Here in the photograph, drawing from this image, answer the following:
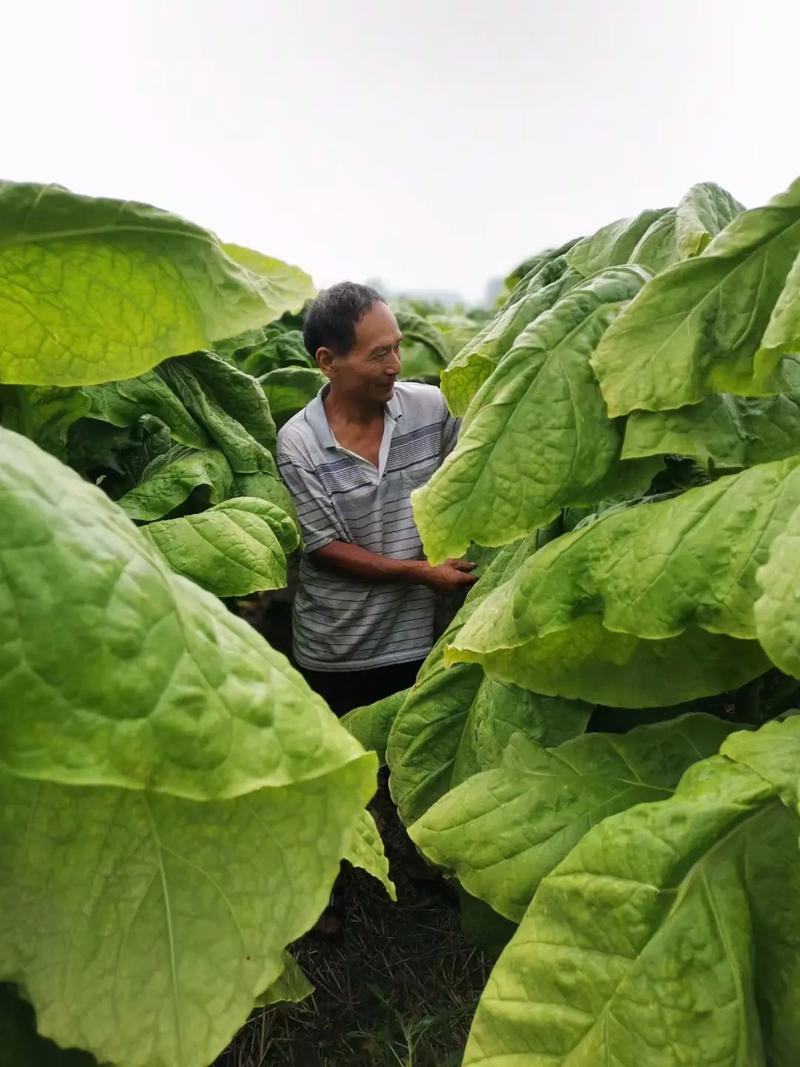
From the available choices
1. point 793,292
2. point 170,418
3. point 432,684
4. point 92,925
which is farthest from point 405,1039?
point 793,292

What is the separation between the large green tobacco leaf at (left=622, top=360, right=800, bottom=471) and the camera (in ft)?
3.39

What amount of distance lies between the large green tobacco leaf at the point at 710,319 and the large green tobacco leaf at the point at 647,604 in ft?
0.38

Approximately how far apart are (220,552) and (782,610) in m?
1.01

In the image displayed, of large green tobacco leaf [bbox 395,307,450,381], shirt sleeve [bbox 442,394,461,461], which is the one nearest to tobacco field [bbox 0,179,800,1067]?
shirt sleeve [bbox 442,394,461,461]

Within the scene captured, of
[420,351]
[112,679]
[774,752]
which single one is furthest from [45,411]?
[420,351]

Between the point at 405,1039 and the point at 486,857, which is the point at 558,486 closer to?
the point at 486,857

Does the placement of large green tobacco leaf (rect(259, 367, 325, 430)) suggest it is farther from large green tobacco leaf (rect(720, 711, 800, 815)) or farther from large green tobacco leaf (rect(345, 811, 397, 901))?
large green tobacco leaf (rect(720, 711, 800, 815))

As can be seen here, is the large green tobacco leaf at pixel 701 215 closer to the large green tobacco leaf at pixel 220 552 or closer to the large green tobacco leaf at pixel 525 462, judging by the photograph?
the large green tobacco leaf at pixel 525 462

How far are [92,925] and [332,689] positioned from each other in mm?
2119

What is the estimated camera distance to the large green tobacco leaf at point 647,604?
0.91m

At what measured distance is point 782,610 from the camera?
79cm

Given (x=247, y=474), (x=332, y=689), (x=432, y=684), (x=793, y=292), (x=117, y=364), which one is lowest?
(x=332, y=689)

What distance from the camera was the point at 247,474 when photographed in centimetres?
224

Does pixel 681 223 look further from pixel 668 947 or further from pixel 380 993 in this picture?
pixel 380 993
